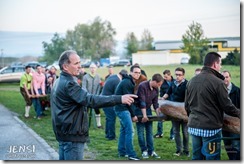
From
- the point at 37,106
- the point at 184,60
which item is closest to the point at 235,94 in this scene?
the point at 184,60

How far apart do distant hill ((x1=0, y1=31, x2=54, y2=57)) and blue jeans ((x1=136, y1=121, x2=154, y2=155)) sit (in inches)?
59.9

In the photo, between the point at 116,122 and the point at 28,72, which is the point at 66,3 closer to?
the point at 28,72

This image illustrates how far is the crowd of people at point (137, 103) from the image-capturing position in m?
3.58

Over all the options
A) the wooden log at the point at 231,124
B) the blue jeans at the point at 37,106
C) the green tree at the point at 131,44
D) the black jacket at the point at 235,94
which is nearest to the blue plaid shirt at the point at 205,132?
the wooden log at the point at 231,124

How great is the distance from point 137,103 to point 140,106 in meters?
0.08

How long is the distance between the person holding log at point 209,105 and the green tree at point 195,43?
963mm

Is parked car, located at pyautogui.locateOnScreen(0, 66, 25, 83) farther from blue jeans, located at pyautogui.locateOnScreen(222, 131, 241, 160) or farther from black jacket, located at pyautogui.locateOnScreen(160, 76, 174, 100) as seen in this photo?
blue jeans, located at pyautogui.locateOnScreen(222, 131, 241, 160)

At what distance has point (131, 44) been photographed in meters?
5.35

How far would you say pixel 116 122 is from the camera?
285 inches

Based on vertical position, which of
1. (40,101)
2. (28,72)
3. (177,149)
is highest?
(28,72)

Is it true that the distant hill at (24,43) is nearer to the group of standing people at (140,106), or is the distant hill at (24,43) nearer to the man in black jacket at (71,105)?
the group of standing people at (140,106)

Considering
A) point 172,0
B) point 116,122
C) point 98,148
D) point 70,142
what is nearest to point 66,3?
point 172,0

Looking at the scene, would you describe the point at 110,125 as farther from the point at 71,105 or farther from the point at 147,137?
the point at 71,105

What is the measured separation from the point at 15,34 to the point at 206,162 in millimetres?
2520
